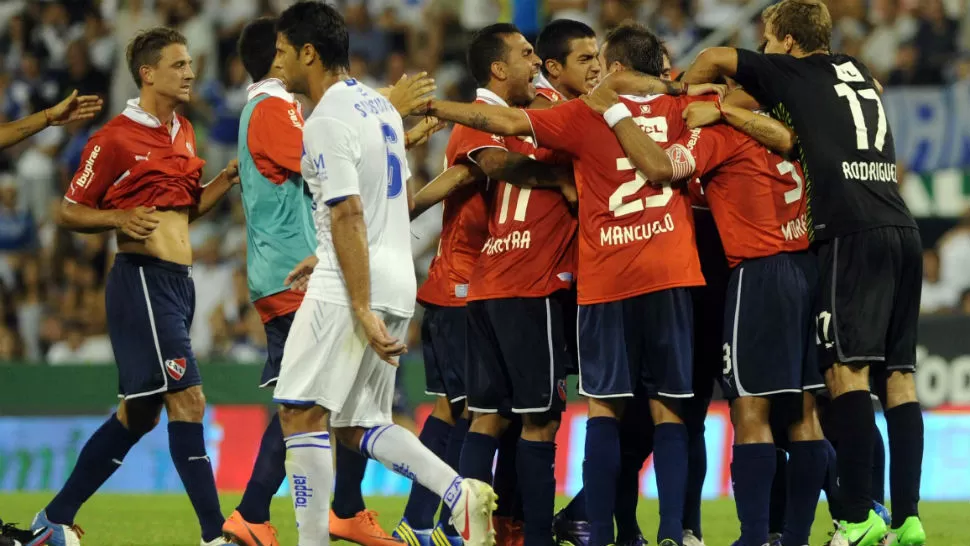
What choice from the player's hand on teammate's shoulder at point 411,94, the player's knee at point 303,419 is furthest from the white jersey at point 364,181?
the player's knee at point 303,419

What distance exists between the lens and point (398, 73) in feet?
57.4

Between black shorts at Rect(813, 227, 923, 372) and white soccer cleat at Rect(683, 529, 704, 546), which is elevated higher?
black shorts at Rect(813, 227, 923, 372)

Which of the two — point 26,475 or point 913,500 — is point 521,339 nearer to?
point 913,500

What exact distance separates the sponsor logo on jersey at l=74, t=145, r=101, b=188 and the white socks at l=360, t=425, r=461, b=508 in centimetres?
265

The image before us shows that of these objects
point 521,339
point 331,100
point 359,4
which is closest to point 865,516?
point 521,339

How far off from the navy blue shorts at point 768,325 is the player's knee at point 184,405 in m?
2.93

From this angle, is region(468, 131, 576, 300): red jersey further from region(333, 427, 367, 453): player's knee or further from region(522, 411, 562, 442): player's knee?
region(333, 427, 367, 453): player's knee

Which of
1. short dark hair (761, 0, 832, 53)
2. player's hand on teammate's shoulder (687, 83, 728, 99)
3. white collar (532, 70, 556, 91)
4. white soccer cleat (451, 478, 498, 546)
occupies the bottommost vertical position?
white soccer cleat (451, 478, 498, 546)

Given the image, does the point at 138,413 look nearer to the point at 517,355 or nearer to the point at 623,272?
the point at 517,355

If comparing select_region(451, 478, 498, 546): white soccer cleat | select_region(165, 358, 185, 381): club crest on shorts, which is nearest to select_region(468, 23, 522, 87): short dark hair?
select_region(165, 358, 185, 381): club crest on shorts

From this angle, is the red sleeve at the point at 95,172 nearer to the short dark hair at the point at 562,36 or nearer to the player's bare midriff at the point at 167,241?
the player's bare midriff at the point at 167,241

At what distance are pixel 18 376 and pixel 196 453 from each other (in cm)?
719

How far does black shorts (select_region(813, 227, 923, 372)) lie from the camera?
6816 mm

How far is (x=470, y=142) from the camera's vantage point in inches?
295
